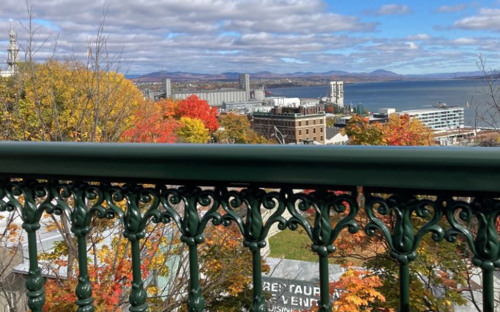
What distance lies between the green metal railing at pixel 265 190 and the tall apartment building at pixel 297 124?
31.6m

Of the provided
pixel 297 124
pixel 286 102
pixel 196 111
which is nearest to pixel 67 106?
pixel 297 124

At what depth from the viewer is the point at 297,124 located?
3675 cm

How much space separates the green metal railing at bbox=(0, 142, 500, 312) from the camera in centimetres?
155

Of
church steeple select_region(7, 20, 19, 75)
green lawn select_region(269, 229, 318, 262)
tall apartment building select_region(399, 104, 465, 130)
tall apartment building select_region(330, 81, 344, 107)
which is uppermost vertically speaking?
tall apartment building select_region(330, 81, 344, 107)

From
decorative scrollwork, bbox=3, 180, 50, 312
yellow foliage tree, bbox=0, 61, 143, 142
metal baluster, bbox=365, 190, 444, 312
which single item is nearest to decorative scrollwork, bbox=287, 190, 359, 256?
metal baluster, bbox=365, 190, 444, 312

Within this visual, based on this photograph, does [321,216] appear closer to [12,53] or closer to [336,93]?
[12,53]

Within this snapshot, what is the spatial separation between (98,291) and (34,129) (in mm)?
5315

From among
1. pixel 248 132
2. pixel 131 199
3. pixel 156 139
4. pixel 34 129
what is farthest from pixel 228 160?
pixel 248 132

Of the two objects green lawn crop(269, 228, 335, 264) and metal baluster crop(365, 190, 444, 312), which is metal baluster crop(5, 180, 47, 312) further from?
green lawn crop(269, 228, 335, 264)

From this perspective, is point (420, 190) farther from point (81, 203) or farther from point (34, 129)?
point (34, 129)

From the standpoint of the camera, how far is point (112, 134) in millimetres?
10555

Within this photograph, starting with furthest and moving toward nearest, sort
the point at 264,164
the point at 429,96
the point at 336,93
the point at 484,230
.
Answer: the point at 429,96
the point at 336,93
the point at 264,164
the point at 484,230

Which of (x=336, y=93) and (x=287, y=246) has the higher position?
(x=336, y=93)

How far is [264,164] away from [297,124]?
35.3m
